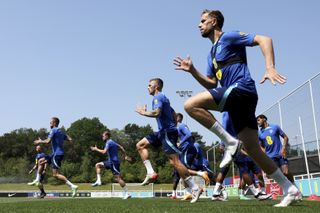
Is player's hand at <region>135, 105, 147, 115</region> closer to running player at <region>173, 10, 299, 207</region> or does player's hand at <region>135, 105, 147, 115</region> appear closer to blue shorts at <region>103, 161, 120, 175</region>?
running player at <region>173, 10, 299, 207</region>

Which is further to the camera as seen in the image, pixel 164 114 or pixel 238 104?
pixel 164 114

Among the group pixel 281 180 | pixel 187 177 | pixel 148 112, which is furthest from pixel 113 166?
pixel 281 180

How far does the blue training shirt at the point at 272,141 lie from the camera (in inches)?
452

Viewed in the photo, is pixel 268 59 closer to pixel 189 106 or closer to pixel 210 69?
pixel 189 106

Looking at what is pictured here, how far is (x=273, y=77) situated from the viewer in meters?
4.30

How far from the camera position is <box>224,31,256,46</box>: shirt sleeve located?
5.05 metres

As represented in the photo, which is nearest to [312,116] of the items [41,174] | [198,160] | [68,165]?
[198,160]

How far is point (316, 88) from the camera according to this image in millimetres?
15117

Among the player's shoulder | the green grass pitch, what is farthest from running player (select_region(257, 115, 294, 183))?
the green grass pitch

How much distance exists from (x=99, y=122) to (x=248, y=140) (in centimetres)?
11718

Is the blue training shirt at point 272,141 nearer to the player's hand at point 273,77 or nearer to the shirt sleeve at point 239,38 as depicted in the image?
the shirt sleeve at point 239,38

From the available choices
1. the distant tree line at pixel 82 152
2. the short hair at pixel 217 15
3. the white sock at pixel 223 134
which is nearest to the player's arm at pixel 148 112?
the short hair at pixel 217 15

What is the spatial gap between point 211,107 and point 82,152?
110 meters

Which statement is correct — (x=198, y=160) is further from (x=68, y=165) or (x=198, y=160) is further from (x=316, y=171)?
(x=68, y=165)
